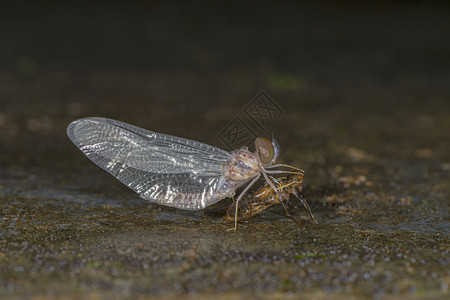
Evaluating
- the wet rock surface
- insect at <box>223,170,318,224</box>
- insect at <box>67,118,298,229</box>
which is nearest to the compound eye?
insect at <box>67,118,298,229</box>

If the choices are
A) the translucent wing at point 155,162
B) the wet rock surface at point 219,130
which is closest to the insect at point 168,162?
the translucent wing at point 155,162

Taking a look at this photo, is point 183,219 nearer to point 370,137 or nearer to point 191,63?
point 370,137

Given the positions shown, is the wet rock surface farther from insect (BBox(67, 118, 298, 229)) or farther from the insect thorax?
the insect thorax

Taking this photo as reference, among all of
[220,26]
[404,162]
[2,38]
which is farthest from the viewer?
[220,26]

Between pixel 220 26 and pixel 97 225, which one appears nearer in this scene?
pixel 97 225

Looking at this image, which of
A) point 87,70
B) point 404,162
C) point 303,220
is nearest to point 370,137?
point 404,162

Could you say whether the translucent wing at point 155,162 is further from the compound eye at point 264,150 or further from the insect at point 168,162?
the compound eye at point 264,150
